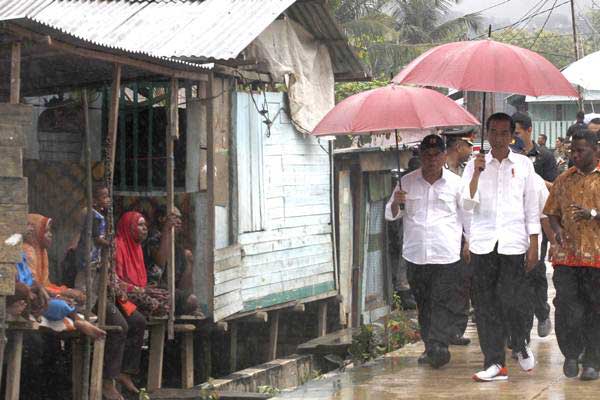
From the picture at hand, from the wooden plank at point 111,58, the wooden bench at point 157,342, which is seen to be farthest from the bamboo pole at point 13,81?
the wooden bench at point 157,342

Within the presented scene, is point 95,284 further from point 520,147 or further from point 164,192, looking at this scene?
point 520,147

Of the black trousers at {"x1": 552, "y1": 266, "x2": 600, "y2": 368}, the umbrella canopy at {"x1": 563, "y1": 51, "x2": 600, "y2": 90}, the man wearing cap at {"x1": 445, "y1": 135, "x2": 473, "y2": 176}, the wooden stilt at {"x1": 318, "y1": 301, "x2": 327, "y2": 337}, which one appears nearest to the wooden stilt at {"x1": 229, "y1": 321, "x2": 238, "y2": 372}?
the wooden stilt at {"x1": 318, "y1": 301, "x2": 327, "y2": 337}

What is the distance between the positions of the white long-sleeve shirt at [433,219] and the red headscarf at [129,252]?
7.17 feet

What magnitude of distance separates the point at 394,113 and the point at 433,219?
0.86 metres

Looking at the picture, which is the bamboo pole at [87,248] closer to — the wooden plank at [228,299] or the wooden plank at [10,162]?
the wooden plank at [10,162]

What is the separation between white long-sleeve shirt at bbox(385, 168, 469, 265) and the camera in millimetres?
8617

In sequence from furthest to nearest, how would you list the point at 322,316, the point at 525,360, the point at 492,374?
the point at 322,316 < the point at 525,360 < the point at 492,374

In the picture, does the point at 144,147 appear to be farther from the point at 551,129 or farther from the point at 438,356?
the point at 551,129

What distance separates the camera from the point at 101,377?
28.5 feet

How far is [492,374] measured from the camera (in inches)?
324

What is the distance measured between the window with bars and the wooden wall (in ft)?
1.93

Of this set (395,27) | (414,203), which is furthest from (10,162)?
(395,27)

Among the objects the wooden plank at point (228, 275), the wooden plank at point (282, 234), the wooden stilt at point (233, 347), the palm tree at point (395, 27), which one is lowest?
the wooden stilt at point (233, 347)

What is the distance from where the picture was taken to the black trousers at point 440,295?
28.3 feet
